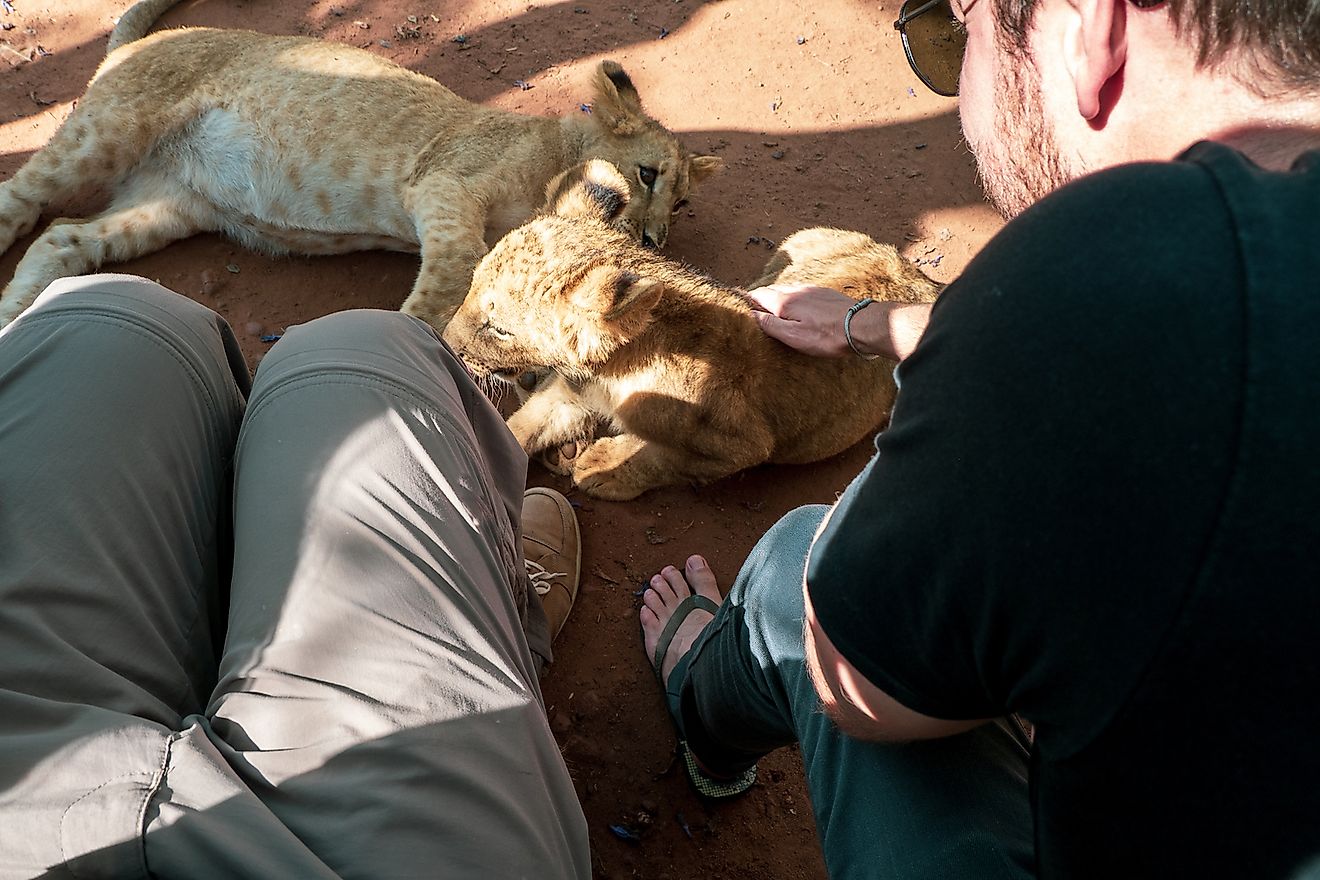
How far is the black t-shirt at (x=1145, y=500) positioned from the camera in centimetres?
96

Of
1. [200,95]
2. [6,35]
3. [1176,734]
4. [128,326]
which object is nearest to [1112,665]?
[1176,734]

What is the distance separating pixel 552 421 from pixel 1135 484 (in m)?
3.32

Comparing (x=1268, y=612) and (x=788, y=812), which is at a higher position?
(x=1268, y=612)

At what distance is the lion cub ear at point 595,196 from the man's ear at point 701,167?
980 millimetres

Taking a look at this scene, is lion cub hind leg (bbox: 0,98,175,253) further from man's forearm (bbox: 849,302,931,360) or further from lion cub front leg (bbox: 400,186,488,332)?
man's forearm (bbox: 849,302,931,360)

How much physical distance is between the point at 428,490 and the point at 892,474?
1286 mm

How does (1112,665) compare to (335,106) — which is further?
(335,106)

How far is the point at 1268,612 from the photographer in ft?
3.19

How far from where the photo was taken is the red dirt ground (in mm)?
3188

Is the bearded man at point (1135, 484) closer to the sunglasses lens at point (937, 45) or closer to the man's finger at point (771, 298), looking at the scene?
the sunglasses lens at point (937, 45)

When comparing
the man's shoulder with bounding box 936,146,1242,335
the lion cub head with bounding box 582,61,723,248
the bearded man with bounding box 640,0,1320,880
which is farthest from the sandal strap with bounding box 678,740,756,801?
the lion cub head with bounding box 582,61,723,248

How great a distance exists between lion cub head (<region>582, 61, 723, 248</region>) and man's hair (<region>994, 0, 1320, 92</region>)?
12.0ft

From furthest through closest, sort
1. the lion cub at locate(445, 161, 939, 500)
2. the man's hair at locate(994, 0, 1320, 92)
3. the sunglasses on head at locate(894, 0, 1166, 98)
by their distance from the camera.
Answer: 1. the lion cub at locate(445, 161, 939, 500)
2. the sunglasses on head at locate(894, 0, 1166, 98)
3. the man's hair at locate(994, 0, 1320, 92)

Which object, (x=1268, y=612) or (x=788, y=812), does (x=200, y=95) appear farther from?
(x=1268, y=612)
